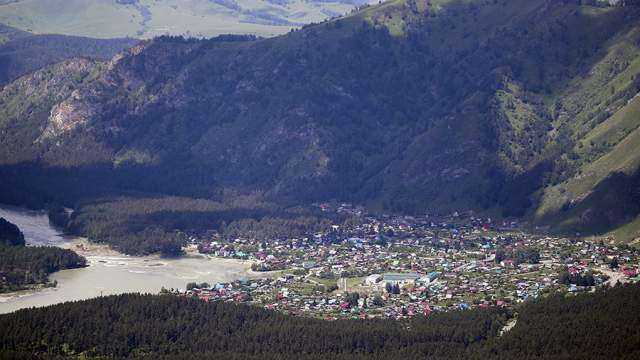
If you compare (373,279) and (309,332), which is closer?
(309,332)

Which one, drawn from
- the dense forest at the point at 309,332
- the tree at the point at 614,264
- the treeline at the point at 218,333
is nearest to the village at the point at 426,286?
the tree at the point at 614,264

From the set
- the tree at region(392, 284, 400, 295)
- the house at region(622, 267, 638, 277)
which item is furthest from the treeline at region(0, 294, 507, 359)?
the house at region(622, 267, 638, 277)

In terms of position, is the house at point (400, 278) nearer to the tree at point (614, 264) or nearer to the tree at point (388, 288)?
the tree at point (388, 288)

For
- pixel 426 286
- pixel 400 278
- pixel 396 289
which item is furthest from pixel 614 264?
pixel 396 289

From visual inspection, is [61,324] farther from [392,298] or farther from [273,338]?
[392,298]

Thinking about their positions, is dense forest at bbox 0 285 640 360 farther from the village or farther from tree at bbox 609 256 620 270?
tree at bbox 609 256 620 270

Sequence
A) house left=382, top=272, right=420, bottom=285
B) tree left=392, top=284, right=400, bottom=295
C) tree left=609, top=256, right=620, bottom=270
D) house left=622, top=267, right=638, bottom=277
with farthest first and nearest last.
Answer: house left=382, top=272, right=420, bottom=285, tree left=609, top=256, right=620, bottom=270, tree left=392, top=284, right=400, bottom=295, house left=622, top=267, right=638, bottom=277

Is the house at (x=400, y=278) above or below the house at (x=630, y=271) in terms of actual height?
below

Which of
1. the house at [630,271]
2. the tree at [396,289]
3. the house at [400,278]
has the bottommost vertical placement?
the tree at [396,289]

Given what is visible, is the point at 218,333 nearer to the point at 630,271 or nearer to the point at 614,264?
the point at 630,271
